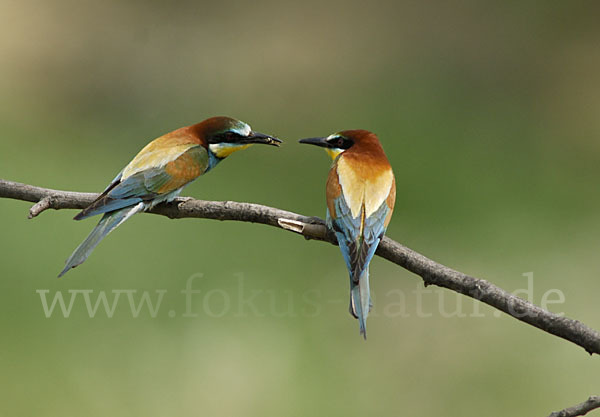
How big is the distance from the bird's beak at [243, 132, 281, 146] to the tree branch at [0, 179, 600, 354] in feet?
0.77

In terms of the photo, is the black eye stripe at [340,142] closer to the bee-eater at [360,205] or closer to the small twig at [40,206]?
the bee-eater at [360,205]

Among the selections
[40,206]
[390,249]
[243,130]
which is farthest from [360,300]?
[40,206]

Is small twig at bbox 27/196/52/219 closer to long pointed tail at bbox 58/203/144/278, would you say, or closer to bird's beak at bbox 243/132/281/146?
long pointed tail at bbox 58/203/144/278

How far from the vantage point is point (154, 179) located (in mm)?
1634

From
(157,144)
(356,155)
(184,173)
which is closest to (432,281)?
(356,155)

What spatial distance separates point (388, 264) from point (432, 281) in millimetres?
2024

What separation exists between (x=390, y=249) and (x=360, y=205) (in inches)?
5.8

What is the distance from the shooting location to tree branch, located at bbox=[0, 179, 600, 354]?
117cm

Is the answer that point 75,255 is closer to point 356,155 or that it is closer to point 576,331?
point 356,155

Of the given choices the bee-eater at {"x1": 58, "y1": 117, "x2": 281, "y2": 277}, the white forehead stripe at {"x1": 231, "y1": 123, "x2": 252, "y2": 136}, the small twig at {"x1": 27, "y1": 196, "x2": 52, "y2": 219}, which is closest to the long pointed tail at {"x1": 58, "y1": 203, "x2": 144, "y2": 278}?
the bee-eater at {"x1": 58, "y1": 117, "x2": 281, "y2": 277}

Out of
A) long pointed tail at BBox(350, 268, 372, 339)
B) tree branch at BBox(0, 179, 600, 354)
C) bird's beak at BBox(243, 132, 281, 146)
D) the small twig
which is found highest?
bird's beak at BBox(243, 132, 281, 146)

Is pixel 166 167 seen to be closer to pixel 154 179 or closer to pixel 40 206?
pixel 154 179

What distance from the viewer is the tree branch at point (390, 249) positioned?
117cm

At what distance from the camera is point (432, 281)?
130 cm
